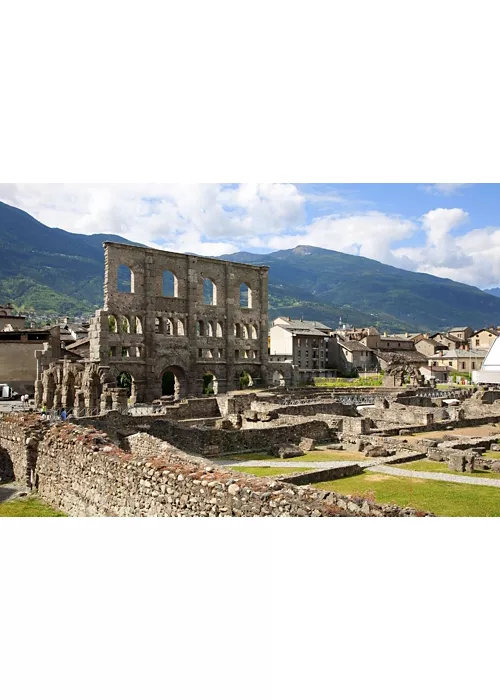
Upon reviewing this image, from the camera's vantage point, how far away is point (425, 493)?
51.4 ft

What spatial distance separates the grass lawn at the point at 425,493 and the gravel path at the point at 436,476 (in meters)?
0.52

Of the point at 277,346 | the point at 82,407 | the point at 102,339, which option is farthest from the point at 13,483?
the point at 277,346

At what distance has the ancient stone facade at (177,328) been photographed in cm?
5281

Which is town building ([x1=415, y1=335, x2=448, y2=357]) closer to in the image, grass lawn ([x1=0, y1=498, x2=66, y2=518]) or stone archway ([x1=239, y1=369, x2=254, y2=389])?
stone archway ([x1=239, y1=369, x2=254, y2=389])

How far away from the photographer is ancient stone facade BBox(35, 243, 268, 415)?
52.8 m

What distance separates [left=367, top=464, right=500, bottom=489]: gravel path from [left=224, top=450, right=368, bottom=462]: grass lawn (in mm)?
1823

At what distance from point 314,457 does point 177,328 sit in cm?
3875

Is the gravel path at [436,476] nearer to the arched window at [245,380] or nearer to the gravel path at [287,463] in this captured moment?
the gravel path at [287,463]

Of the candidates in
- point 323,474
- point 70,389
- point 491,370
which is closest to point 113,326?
point 70,389

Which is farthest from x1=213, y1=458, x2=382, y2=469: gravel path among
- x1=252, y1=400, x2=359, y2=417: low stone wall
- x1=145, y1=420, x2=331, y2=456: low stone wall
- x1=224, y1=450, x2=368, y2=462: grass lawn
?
x1=252, y1=400, x2=359, y2=417: low stone wall

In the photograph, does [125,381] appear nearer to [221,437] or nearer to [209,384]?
[209,384]

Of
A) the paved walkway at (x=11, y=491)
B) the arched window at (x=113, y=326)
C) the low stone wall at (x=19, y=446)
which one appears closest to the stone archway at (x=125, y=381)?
the arched window at (x=113, y=326)

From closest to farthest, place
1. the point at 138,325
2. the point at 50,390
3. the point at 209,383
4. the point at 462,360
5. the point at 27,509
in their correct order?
the point at 27,509
the point at 50,390
the point at 138,325
the point at 209,383
the point at 462,360

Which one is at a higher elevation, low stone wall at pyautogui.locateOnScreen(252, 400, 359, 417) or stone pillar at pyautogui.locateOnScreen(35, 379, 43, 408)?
stone pillar at pyautogui.locateOnScreen(35, 379, 43, 408)
